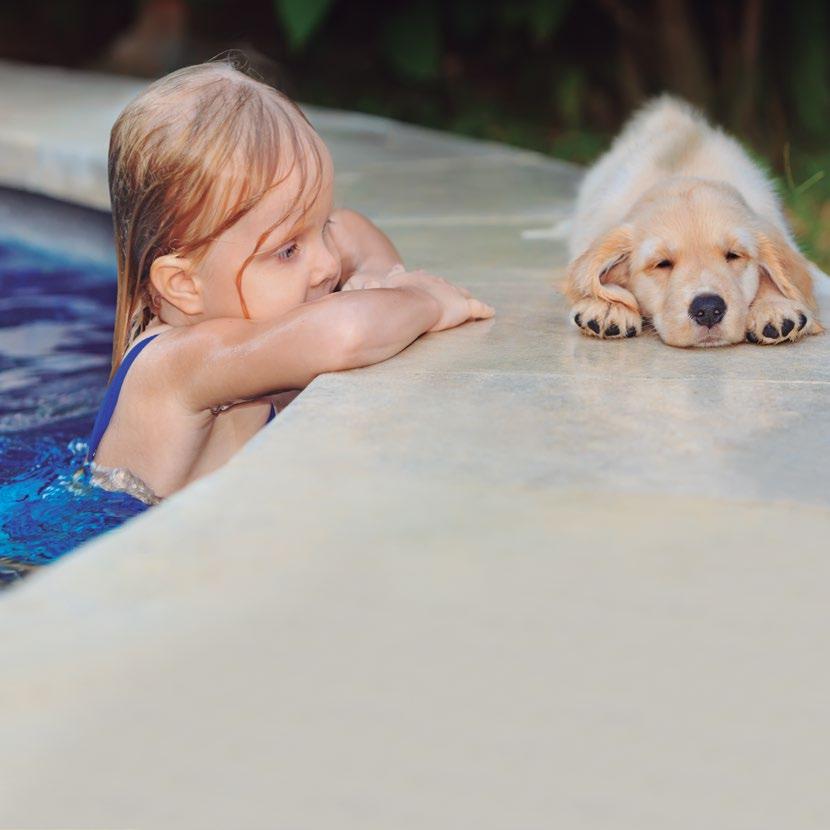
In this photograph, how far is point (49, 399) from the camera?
430cm

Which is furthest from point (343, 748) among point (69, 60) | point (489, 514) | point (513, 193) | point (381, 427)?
point (69, 60)

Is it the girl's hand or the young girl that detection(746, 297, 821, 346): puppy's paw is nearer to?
the girl's hand

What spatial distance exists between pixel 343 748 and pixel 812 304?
7.12 feet

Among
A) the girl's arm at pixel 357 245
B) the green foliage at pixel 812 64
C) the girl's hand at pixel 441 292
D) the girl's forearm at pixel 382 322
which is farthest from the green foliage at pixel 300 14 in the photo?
the girl's forearm at pixel 382 322

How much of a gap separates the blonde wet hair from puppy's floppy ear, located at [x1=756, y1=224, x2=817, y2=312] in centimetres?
110

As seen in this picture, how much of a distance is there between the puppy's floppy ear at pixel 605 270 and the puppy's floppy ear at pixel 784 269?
12.7 inches

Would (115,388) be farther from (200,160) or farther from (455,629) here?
(455,629)

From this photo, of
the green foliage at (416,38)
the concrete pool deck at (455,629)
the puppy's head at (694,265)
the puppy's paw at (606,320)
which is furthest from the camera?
the green foliage at (416,38)

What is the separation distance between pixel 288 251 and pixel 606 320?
78cm

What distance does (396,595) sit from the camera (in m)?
1.80

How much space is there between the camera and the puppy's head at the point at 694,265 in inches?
124

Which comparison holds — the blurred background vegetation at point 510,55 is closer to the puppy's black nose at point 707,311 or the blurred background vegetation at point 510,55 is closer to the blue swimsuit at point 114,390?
the puppy's black nose at point 707,311

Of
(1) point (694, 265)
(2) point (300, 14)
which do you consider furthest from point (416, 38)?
(1) point (694, 265)

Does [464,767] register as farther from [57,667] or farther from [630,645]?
[57,667]
